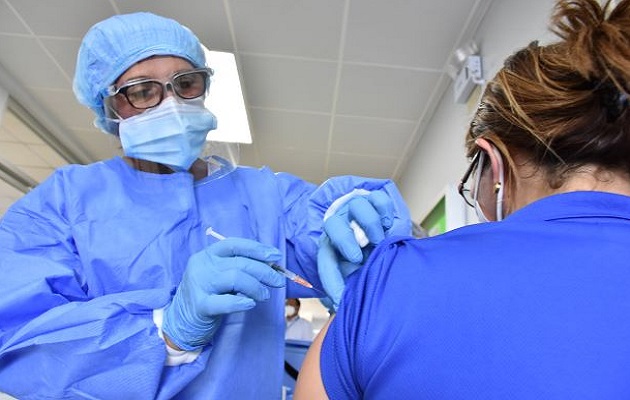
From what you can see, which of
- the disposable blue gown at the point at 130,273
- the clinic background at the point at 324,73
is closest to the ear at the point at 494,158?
the disposable blue gown at the point at 130,273

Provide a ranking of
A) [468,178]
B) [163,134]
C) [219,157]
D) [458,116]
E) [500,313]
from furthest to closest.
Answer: [458,116]
[219,157]
[163,134]
[468,178]
[500,313]

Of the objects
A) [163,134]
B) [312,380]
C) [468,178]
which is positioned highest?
[163,134]

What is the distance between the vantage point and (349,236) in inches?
35.6

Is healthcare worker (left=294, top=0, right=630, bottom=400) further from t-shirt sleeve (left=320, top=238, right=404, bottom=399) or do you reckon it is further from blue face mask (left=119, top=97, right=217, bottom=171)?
Result: blue face mask (left=119, top=97, right=217, bottom=171)

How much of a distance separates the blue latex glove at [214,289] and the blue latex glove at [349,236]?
0.39 ft

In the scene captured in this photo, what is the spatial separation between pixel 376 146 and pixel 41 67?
2142mm

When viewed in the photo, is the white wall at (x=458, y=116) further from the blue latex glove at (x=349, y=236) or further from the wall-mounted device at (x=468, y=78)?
the blue latex glove at (x=349, y=236)

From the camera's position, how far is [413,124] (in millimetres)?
3111

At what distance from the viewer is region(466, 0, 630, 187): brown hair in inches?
24.6

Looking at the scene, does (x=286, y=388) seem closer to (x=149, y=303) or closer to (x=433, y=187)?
(x=149, y=303)

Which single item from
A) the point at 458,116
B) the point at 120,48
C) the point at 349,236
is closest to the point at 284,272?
the point at 349,236

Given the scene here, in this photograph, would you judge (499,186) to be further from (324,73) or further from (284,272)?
(324,73)

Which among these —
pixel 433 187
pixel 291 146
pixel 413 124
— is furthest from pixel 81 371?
pixel 291 146

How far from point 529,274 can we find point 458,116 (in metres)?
2.11
